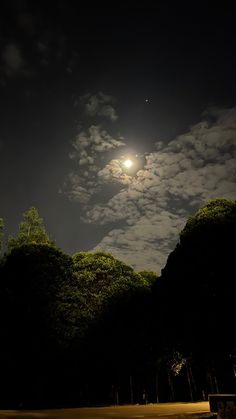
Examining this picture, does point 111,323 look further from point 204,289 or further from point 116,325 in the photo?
point 204,289

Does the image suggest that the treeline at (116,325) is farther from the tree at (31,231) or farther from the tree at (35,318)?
the tree at (31,231)

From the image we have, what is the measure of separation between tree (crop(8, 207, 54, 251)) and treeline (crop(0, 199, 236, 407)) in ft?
36.9

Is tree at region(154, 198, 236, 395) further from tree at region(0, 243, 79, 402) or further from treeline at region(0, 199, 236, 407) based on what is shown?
tree at region(0, 243, 79, 402)

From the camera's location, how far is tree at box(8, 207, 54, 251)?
36.2m

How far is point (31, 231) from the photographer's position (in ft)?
123

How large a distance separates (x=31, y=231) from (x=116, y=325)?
54.6 ft

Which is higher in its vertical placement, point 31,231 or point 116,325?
point 31,231

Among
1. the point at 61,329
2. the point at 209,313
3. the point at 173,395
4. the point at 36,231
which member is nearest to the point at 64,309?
the point at 61,329

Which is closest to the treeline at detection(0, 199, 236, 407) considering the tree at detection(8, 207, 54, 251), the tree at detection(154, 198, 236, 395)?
the tree at detection(154, 198, 236, 395)

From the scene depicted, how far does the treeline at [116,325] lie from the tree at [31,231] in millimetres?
11258

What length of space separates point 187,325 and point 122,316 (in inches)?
289

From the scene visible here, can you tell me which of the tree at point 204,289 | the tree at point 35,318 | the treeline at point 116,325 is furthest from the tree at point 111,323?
the tree at point 204,289

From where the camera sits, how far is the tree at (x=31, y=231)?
36.2m

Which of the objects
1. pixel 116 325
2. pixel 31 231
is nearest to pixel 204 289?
pixel 116 325
